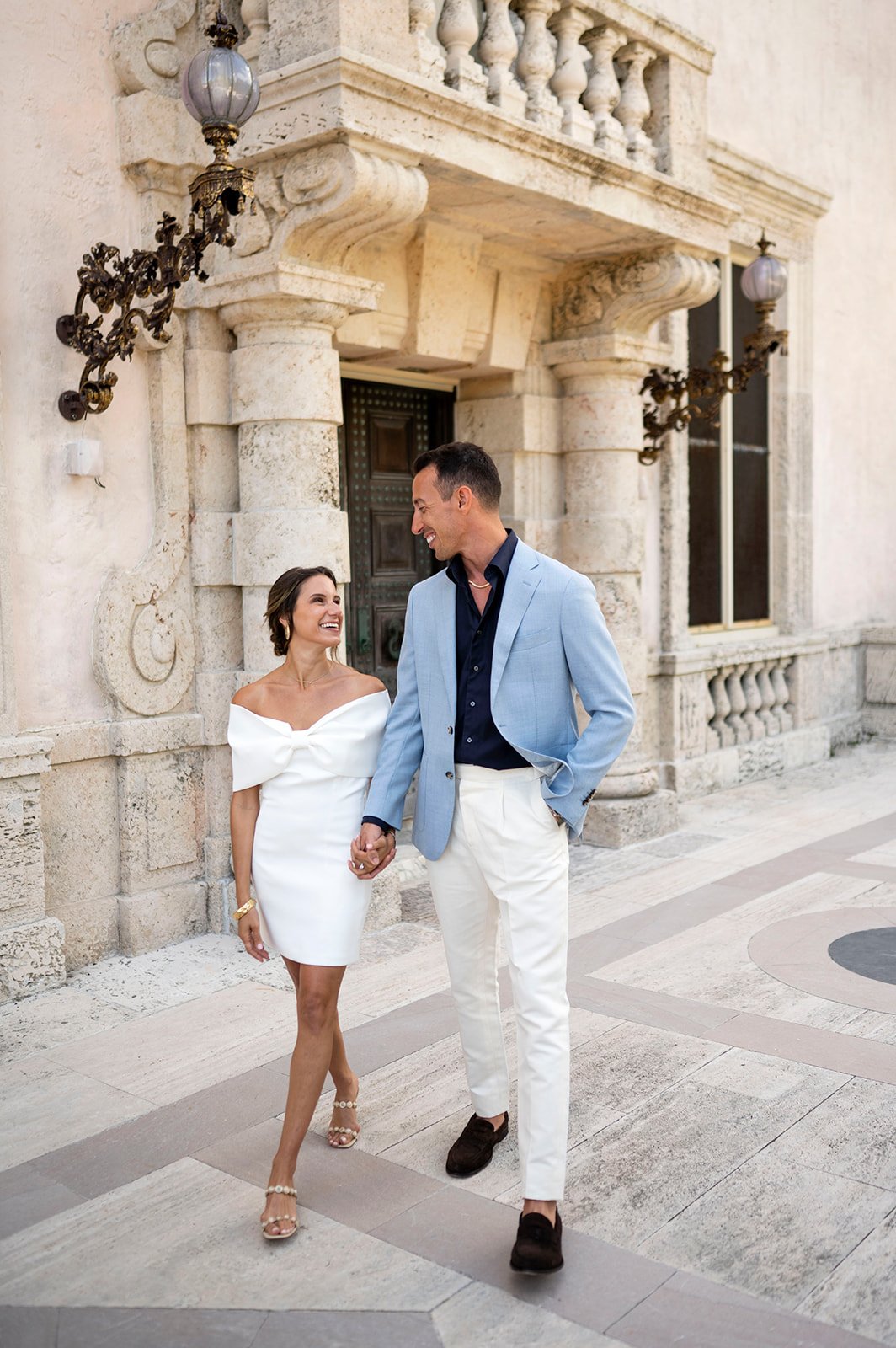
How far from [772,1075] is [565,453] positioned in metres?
4.31

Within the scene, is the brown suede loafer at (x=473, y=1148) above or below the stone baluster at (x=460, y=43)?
below

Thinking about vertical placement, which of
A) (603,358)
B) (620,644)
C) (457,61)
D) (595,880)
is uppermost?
(457,61)

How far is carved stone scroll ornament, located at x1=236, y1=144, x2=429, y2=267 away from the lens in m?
4.94

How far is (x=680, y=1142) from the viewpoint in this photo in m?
3.53

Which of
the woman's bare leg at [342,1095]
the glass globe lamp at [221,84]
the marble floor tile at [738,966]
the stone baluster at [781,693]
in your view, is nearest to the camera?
the woman's bare leg at [342,1095]

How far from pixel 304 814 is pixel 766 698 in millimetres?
6811

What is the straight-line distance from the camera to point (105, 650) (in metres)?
5.13

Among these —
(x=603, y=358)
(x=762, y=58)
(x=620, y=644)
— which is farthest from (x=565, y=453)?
(x=762, y=58)

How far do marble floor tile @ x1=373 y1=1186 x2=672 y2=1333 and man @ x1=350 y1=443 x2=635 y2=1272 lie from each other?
0.06m

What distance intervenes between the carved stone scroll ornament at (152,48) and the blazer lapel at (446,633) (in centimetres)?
314

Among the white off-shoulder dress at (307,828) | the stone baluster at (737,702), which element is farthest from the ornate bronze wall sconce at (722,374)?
the white off-shoulder dress at (307,828)

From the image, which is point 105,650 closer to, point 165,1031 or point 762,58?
point 165,1031

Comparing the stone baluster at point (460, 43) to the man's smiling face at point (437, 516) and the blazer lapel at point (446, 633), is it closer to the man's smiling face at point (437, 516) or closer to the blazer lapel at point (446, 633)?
the man's smiling face at point (437, 516)

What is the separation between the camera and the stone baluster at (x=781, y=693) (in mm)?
9648
